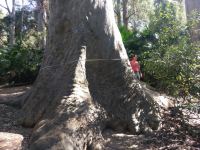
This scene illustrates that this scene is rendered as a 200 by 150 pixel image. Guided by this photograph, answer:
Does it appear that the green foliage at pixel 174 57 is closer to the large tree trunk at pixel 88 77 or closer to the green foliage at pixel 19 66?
the large tree trunk at pixel 88 77

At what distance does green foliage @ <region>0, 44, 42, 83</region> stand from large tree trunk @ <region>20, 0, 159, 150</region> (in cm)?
497

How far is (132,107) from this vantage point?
29.3 feet

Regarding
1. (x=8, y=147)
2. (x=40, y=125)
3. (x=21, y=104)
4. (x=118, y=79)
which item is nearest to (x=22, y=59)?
(x=21, y=104)

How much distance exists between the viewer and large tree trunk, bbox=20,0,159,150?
8266 mm

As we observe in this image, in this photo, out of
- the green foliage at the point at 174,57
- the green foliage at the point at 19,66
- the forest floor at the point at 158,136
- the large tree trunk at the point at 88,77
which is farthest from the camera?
the green foliage at the point at 19,66

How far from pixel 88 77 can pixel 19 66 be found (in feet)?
19.5

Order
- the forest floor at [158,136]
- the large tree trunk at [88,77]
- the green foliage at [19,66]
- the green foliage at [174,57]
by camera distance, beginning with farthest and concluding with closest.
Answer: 1. the green foliage at [19,66]
2. the large tree trunk at [88,77]
3. the green foliage at [174,57]
4. the forest floor at [158,136]

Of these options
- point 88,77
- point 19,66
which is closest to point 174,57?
point 88,77

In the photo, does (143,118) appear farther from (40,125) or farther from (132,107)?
(40,125)

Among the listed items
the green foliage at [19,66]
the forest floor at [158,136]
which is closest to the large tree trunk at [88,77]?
the forest floor at [158,136]

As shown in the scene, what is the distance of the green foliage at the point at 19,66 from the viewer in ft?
47.2

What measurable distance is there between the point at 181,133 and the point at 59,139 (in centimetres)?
277

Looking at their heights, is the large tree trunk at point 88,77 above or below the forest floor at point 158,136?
above

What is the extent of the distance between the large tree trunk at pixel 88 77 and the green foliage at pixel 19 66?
497 cm
